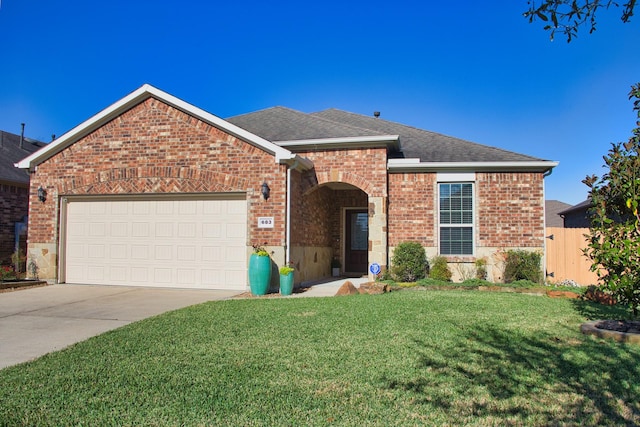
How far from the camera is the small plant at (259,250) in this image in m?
10.5

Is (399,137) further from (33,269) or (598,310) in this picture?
(33,269)

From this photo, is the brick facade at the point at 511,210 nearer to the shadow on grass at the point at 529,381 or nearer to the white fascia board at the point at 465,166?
the white fascia board at the point at 465,166

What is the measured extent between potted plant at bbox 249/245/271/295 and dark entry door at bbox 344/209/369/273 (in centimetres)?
612

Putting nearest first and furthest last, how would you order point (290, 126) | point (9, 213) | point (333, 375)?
1. point (333, 375)
2. point (290, 126)
3. point (9, 213)

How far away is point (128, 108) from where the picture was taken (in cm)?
1220

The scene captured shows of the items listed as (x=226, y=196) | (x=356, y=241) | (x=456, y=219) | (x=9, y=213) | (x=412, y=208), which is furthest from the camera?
(x=356, y=241)

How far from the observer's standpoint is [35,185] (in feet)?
41.7

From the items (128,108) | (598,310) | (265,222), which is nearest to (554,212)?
(598,310)

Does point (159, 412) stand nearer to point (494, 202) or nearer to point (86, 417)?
point (86, 417)

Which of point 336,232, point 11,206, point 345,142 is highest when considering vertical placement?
point 345,142

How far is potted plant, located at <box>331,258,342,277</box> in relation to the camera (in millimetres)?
15594

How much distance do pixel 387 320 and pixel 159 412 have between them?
13.5 ft

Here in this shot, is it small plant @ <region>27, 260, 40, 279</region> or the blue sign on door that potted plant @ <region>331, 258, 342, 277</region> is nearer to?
the blue sign on door

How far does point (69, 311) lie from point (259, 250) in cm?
415
